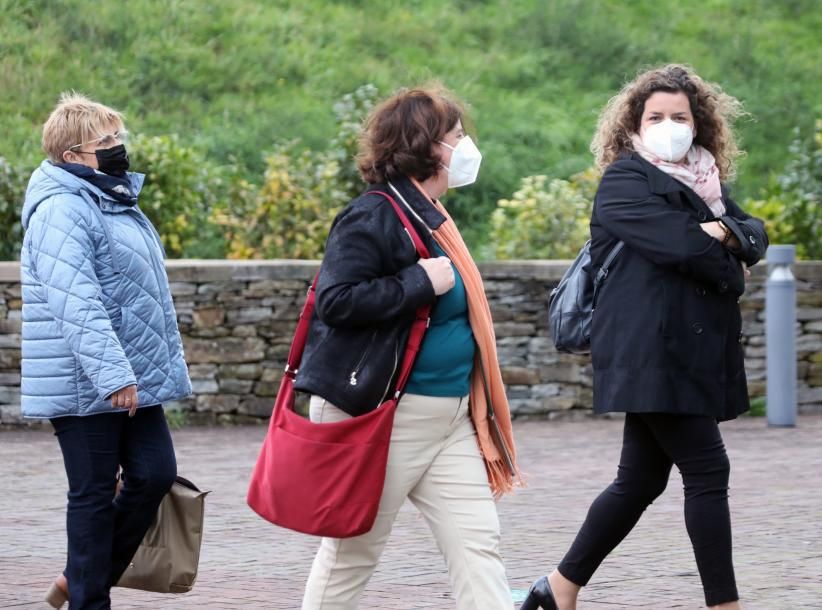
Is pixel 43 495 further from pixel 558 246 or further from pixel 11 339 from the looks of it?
pixel 558 246

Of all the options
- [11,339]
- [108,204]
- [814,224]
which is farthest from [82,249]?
[814,224]

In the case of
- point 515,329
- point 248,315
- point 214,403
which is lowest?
point 214,403

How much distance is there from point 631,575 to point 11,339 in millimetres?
5784

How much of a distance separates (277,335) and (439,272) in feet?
23.0

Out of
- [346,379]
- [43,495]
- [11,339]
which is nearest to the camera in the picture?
[346,379]

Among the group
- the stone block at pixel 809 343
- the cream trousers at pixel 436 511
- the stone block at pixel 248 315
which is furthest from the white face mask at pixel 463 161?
the stone block at pixel 809 343

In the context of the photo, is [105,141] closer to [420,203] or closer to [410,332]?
[420,203]

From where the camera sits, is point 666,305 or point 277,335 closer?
point 666,305

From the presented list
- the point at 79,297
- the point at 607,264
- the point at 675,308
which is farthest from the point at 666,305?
the point at 79,297

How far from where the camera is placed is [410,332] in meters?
4.13

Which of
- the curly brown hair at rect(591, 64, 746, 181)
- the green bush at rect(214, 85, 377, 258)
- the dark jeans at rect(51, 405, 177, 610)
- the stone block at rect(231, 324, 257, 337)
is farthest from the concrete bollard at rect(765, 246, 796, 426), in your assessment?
the dark jeans at rect(51, 405, 177, 610)

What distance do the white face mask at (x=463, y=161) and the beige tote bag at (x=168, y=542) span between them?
1.50m

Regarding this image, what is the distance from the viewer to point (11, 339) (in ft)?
34.4

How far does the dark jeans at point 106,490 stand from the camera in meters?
4.87
